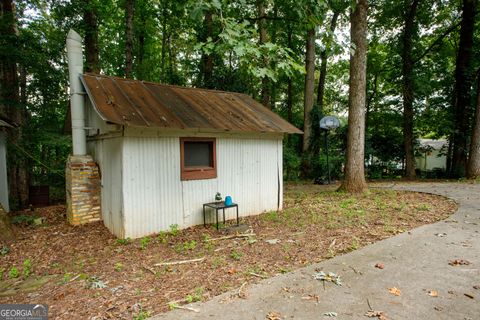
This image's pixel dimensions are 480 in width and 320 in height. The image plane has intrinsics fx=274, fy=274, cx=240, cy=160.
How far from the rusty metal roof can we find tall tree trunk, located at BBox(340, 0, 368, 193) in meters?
2.40

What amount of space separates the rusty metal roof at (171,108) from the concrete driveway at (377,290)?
3.50 m

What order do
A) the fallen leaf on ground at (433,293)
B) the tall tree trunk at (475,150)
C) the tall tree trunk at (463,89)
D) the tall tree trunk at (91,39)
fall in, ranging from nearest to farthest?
the fallen leaf on ground at (433,293) < the tall tree trunk at (91,39) < the tall tree trunk at (475,150) < the tall tree trunk at (463,89)

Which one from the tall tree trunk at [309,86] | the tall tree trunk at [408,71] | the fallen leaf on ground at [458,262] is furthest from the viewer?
the tall tree trunk at [309,86]

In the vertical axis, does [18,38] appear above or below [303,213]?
above

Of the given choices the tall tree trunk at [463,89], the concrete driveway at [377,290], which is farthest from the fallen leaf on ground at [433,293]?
the tall tree trunk at [463,89]

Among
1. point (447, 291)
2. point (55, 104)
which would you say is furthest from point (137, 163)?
point (55, 104)

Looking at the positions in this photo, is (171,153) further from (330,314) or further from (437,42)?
(437,42)

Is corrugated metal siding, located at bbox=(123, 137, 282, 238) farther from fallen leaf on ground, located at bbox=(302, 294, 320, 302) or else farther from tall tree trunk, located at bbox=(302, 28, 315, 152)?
tall tree trunk, located at bbox=(302, 28, 315, 152)

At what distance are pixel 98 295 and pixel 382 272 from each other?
365 cm

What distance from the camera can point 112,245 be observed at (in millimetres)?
5160

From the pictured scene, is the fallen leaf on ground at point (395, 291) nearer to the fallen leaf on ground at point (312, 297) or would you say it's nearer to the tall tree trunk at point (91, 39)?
the fallen leaf on ground at point (312, 297)

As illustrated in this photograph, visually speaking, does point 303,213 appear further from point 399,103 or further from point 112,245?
point 399,103

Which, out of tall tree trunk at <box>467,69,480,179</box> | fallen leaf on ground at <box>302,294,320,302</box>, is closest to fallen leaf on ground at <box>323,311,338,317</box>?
fallen leaf on ground at <box>302,294,320,302</box>

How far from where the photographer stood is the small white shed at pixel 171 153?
5371 mm
